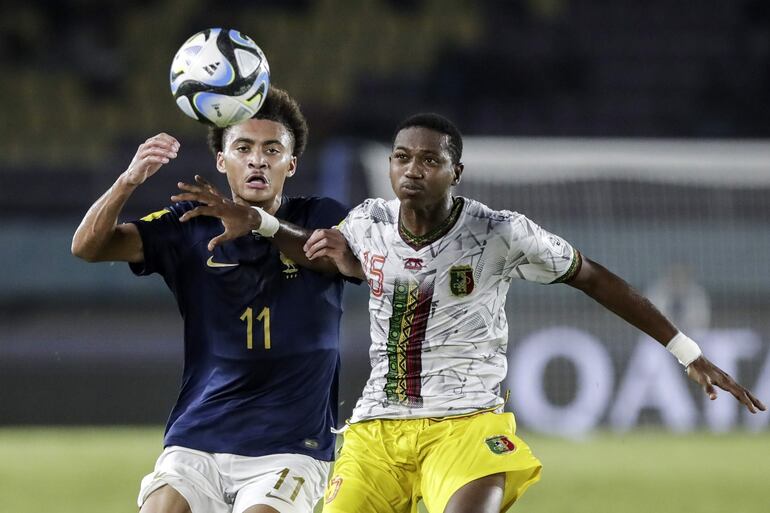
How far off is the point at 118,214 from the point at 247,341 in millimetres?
753

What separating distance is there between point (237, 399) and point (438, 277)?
97cm

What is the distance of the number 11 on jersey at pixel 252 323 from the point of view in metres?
5.23

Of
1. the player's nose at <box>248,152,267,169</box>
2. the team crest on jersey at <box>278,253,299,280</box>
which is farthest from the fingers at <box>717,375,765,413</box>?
the player's nose at <box>248,152,267,169</box>

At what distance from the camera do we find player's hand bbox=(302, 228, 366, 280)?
5.26m

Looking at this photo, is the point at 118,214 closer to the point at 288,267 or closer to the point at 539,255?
the point at 288,267

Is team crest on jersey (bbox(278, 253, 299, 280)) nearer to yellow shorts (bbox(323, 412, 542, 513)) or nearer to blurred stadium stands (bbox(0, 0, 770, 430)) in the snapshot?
yellow shorts (bbox(323, 412, 542, 513))

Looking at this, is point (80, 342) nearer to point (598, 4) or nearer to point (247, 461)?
point (247, 461)

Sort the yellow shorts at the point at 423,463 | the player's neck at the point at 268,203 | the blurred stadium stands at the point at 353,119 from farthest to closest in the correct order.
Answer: the blurred stadium stands at the point at 353,119, the player's neck at the point at 268,203, the yellow shorts at the point at 423,463

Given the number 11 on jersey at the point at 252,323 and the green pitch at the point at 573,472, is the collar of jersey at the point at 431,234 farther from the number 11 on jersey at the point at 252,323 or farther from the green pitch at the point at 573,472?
the green pitch at the point at 573,472

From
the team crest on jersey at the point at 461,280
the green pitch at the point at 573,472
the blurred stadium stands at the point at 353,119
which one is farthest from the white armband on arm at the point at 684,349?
the blurred stadium stands at the point at 353,119

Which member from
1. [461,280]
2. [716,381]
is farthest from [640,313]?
[461,280]

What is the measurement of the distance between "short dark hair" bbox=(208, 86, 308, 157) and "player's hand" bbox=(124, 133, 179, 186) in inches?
19.5

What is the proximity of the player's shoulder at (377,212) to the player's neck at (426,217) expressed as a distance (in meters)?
0.11

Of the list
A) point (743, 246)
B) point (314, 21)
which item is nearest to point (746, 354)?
point (743, 246)
